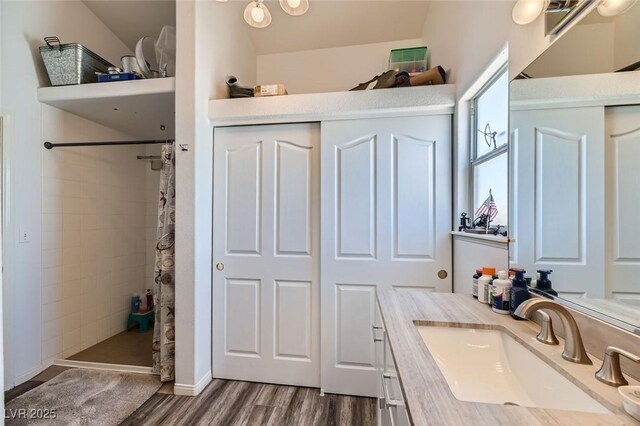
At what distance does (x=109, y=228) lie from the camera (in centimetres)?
277

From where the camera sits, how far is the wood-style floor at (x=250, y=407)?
164 cm

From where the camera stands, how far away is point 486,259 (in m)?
1.37

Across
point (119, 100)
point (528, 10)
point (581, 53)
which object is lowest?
point (581, 53)

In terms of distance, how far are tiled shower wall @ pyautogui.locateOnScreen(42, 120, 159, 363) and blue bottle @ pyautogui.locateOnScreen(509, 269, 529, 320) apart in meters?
3.14

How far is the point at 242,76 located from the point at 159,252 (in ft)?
5.55

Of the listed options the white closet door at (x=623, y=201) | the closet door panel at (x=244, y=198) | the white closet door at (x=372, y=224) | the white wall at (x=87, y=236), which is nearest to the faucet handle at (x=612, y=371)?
the white closet door at (x=623, y=201)

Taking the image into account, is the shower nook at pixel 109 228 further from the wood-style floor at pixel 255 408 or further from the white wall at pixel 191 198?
the wood-style floor at pixel 255 408

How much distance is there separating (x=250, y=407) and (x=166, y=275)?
107 cm

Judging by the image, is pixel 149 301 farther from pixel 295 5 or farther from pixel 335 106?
pixel 295 5

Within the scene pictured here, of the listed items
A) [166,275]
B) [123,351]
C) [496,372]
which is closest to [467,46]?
[496,372]

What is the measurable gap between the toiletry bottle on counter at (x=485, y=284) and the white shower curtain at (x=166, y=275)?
1960 mm

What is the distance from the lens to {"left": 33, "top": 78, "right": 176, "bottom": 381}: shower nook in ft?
6.57

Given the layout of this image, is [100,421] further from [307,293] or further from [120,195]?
[120,195]

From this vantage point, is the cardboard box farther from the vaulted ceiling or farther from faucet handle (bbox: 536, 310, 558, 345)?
faucet handle (bbox: 536, 310, 558, 345)
